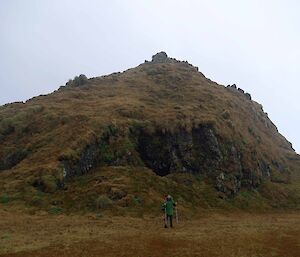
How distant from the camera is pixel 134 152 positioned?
56688mm

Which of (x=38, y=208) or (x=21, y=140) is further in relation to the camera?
(x=21, y=140)

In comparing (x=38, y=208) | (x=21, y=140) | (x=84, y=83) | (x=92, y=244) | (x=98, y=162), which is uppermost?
(x=84, y=83)

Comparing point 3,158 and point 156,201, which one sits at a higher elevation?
point 3,158

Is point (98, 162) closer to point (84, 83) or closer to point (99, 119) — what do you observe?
point (99, 119)

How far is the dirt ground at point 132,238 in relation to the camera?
81.1 ft

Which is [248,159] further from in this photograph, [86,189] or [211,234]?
[211,234]

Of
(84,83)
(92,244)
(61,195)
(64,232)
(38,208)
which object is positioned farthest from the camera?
(84,83)

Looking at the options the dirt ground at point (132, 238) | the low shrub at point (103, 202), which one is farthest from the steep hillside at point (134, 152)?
the dirt ground at point (132, 238)

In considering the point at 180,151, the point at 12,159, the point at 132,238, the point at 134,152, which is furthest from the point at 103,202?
the point at 180,151

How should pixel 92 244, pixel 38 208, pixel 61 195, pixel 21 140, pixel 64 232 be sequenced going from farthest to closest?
pixel 21 140 → pixel 61 195 → pixel 38 208 → pixel 64 232 → pixel 92 244

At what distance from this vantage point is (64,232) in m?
30.5

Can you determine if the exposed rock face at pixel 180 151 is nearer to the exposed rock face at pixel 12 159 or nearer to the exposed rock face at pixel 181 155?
the exposed rock face at pixel 181 155

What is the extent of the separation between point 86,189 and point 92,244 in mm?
19735

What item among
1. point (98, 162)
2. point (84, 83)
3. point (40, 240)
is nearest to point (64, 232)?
point (40, 240)
